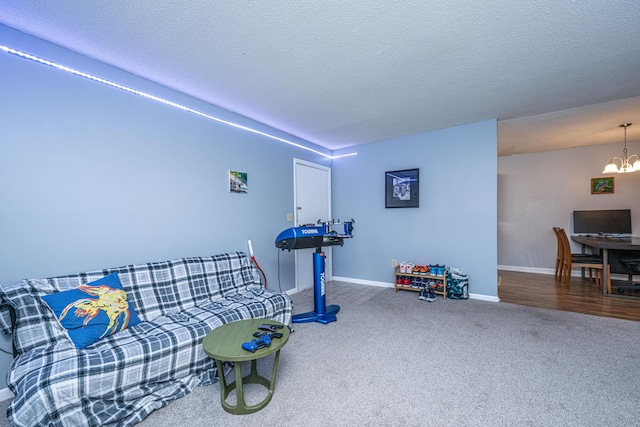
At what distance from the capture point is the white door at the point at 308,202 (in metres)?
4.28

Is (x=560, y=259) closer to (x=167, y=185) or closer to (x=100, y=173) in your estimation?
(x=167, y=185)

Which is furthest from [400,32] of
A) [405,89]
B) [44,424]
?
[44,424]

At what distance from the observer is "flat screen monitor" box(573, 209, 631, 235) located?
479cm

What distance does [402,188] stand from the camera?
4.42 metres

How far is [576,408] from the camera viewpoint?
1.64 meters

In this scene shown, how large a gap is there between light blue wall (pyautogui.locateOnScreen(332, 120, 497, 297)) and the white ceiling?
2.46ft

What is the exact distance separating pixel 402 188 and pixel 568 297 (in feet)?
9.25

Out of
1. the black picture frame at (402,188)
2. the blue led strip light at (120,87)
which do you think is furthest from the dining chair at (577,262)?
the blue led strip light at (120,87)

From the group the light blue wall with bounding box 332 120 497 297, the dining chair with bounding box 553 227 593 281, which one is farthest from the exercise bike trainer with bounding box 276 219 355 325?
the dining chair with bounding box 553 227 593 281

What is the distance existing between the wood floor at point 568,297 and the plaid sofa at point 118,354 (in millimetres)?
3750

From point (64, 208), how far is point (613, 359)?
4545mm

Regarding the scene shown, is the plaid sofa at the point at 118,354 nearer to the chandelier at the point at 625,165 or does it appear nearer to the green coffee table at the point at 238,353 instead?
the green coffee table at the point at 238,353

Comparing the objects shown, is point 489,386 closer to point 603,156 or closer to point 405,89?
point 405,89

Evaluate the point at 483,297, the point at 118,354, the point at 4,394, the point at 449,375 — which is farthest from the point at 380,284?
the point at 4,394
